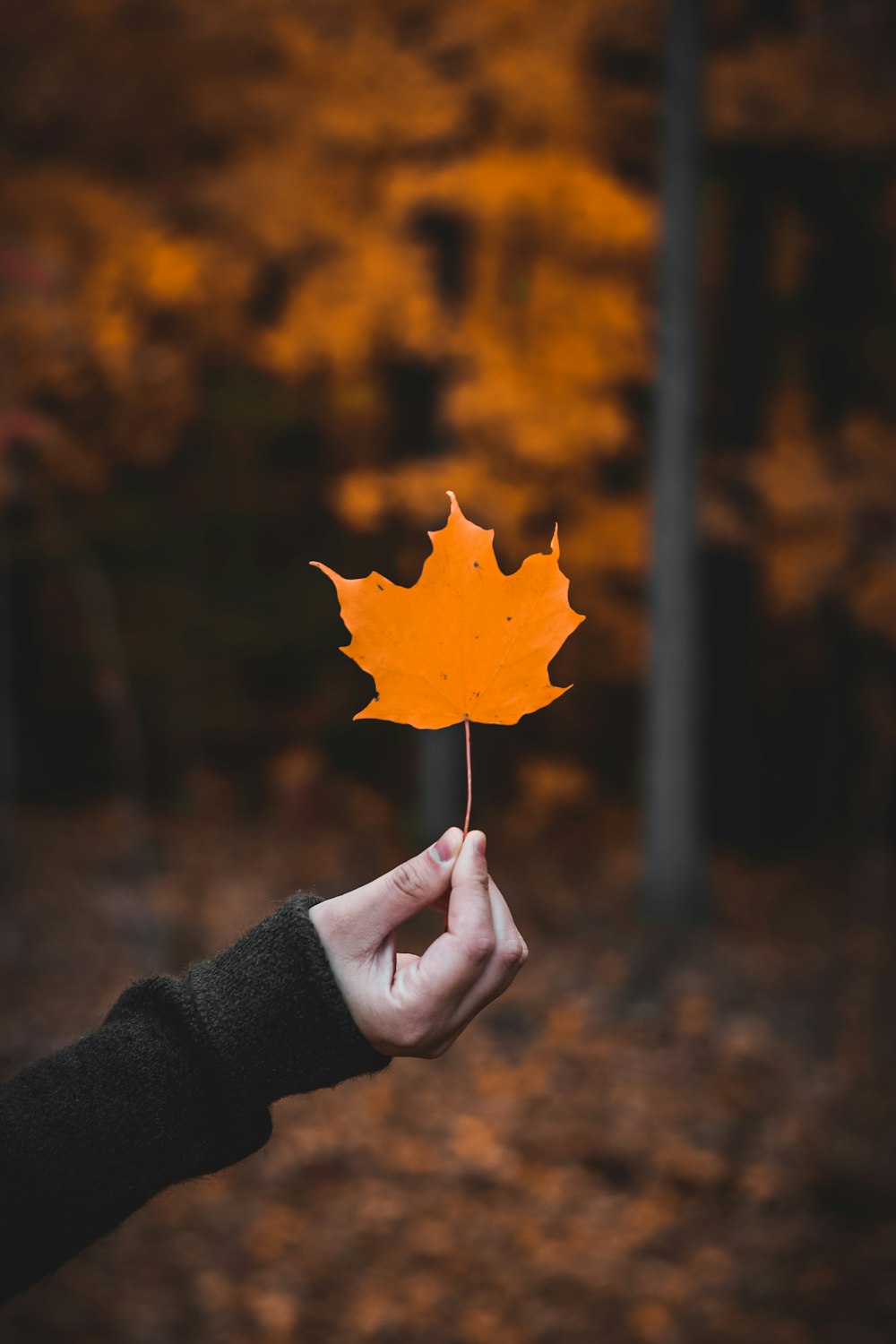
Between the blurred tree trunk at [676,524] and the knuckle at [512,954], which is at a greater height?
the blurred tree trunk at [676,524]

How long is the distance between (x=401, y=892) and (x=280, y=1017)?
23 centimetres

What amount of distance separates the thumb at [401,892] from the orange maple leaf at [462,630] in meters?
0.18

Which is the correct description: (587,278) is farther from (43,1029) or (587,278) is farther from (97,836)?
(97,836)

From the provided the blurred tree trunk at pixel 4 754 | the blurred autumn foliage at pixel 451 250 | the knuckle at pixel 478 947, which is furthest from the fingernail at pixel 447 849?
the blurred tree trunk at pixel 4 754

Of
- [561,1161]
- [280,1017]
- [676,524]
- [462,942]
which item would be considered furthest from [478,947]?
[676,524]

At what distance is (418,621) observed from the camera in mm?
1398

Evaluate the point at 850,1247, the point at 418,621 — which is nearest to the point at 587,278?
the point at 850,1247

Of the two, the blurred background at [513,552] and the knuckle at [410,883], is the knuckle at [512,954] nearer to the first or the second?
the knuckle at [410,883]

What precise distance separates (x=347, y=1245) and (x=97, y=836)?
6.31 metres

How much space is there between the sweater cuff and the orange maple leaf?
348mm

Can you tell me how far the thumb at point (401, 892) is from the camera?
142 cm

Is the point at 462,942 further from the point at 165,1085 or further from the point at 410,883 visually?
the point at 165,1085

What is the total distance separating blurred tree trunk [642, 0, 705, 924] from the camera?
20.5 feet

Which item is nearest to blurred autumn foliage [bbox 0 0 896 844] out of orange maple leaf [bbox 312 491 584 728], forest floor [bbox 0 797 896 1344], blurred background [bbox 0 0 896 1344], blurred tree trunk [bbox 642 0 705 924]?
blurred background [bbox 0 0 896 1344]
